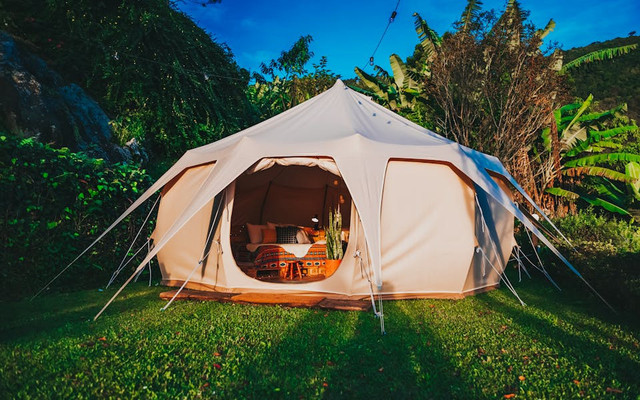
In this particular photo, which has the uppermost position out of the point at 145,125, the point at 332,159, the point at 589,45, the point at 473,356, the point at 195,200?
the point at 589,45

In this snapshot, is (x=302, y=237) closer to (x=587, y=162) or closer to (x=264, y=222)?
(x=264, y=222)

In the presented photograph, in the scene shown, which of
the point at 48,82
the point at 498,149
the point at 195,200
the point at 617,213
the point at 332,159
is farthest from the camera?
the point at 617,213

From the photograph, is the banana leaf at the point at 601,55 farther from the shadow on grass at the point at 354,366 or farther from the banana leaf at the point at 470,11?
the shadow on grass at the point at 354,366

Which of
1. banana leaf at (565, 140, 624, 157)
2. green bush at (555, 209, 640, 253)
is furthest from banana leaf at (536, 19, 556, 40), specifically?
green bush at (555, 209, 640, 253)

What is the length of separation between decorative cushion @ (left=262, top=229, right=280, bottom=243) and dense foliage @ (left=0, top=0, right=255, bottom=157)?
3.97 meters

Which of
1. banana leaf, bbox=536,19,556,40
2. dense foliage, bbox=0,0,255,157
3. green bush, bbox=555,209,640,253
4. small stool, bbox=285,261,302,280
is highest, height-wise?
banana leaf, bbox=536,19,556,40

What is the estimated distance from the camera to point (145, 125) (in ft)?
36.7

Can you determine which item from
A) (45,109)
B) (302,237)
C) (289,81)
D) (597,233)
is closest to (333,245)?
(302,237)

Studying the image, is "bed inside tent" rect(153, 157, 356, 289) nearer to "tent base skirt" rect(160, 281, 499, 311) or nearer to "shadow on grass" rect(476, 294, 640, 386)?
"tent base skirt" rect(160, 281, 499, 311)

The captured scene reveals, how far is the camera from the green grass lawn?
2.84 meters

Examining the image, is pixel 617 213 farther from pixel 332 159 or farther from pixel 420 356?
pixel 420 356

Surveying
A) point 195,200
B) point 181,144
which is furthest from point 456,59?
point 195,200

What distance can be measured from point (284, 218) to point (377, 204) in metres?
5.82

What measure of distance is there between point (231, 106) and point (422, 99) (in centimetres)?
592
